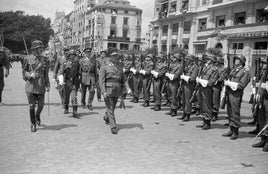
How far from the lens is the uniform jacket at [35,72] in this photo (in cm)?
682

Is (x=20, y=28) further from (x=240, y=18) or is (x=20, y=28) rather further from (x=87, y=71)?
(x=87, y=71)

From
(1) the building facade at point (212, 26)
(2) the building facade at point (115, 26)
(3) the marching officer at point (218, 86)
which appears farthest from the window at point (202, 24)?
(2) the building facade at point (115, 26)

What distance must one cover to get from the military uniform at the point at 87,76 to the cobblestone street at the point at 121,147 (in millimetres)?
1725

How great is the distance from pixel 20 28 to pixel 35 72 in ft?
230

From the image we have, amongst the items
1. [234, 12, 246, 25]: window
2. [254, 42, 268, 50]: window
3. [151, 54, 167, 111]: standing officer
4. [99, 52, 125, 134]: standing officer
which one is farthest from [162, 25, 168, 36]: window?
[99, 52, 125, 134]: standing officer

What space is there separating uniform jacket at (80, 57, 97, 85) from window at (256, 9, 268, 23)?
78.0ft

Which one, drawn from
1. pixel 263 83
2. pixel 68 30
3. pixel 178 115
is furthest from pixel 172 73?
pixel 68 30

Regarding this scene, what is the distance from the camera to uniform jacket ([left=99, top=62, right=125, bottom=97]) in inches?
285

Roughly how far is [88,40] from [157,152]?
7522cm

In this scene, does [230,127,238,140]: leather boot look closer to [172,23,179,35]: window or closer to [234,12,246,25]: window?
[234,12,246,25]: window

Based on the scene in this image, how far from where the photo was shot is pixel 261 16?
95.8 feet

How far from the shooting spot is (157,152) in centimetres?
573

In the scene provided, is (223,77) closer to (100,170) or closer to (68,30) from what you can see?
(100,170)

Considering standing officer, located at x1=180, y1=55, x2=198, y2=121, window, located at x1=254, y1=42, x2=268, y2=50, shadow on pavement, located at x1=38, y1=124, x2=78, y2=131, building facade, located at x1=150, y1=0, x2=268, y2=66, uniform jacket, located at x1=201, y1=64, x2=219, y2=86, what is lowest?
shadow on pavement, located at x1=38, y1=124, x2=78, y2=131
